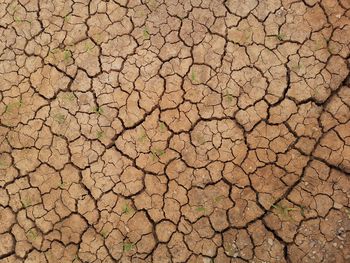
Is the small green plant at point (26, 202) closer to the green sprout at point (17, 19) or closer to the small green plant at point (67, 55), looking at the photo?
the small green plant at point (67, 55)

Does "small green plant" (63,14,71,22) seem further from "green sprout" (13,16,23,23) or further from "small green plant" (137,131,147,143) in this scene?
"small green plant" (137,131,147,143)

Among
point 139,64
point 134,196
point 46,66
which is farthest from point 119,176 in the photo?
point 46,66

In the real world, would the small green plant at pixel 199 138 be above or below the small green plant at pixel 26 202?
above

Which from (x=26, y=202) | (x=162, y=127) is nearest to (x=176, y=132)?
(x=162, y=127)

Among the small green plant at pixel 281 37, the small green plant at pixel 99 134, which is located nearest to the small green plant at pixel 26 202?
the small green plant at pixel 99 134

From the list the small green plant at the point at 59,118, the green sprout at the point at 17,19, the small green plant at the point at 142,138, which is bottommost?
the small green plant at the point at 142,138

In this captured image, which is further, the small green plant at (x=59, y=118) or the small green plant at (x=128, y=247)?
the small green plant at (x=59, y=118)

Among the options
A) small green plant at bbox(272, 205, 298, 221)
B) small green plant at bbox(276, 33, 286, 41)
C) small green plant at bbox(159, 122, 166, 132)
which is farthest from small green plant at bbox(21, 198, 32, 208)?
small green plant at bbox(276, 33, 286, 41)
